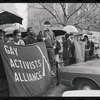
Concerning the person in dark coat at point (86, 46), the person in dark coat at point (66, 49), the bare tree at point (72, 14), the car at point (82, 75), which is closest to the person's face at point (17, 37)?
the bare tree at point (72, 14)

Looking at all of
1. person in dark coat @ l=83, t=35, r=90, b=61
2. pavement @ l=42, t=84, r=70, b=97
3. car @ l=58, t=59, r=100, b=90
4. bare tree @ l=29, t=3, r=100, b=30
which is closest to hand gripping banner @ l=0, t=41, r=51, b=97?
pavement @ l=42, t=84, r=70, b=97

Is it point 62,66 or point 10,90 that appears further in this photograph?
point 62,66

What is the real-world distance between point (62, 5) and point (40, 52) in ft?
3.51

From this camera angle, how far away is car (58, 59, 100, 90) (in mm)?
4373

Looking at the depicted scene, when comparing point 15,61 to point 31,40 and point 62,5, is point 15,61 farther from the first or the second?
point 62,5

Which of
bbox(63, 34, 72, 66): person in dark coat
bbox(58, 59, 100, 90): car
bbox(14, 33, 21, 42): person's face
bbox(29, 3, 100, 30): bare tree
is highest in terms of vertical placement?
bbox(29, 3, 100, 30): bare tree

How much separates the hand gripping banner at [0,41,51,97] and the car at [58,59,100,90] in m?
0.37

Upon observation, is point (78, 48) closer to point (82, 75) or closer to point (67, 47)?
point (67, 47)

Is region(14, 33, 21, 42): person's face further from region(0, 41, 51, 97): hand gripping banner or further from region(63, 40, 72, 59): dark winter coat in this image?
region(63, 40, 72, 59): dark winter coat

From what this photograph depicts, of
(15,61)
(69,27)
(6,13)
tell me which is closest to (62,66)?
(69,27)

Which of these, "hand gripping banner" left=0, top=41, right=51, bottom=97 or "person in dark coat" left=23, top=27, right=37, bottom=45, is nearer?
"hand gripping banner" left=0, top=41, right=51, bottom=97

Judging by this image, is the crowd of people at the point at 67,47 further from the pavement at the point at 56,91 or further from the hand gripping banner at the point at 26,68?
the pavement at the point at 56,91

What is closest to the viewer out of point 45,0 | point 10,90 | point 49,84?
point 10,90

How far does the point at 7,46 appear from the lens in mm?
4062
